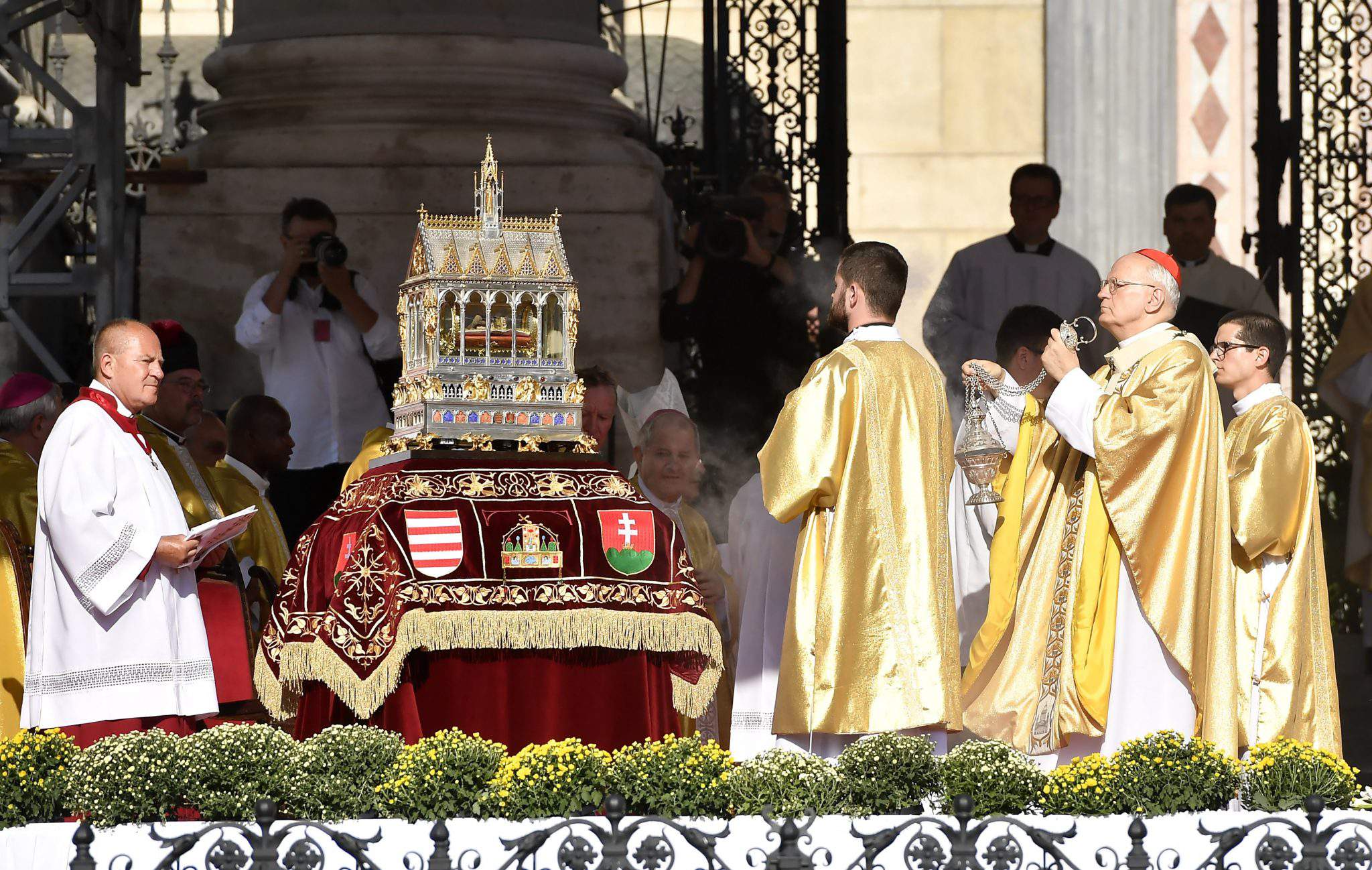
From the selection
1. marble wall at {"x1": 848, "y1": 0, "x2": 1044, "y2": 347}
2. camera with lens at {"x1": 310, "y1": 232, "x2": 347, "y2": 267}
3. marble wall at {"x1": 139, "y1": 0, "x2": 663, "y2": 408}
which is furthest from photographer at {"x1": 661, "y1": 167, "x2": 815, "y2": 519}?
marble wall at {"x1": 848, "y1": 0, "x2": 1044, "y2": 347}

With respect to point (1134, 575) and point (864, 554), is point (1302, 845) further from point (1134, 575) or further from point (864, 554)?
point (864, 554)

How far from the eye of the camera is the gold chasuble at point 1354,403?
12.6 m

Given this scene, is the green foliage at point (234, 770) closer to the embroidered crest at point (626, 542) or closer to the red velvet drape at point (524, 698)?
the red velvet drape at point (524, 698)

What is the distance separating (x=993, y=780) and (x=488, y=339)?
2.49 meters

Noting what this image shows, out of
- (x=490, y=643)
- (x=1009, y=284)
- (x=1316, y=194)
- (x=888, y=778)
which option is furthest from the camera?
(x=1316, y=194)

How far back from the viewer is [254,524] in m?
9.95

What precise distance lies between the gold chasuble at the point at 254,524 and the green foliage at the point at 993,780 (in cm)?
343

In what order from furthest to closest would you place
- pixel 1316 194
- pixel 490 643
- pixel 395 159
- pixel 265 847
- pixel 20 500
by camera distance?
1. pixel 1316 194
2. pixel 395 159
3. pixel 20 500
4. pixel 490 643
5. pixel 265 847

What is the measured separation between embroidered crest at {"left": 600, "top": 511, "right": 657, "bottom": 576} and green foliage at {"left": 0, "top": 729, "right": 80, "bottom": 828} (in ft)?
6.37

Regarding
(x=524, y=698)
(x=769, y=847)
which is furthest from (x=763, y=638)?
(x=769, y=847)

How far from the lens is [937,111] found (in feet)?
56.0

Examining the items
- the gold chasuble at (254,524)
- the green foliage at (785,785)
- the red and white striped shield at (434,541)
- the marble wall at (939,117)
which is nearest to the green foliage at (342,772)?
the red and white striped shield at (434,541)

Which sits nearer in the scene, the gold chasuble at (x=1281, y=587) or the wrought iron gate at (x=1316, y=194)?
the gold chasuble at (x=1281, y=587)

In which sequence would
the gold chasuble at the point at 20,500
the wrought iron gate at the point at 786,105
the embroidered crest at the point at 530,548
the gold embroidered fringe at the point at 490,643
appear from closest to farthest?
the gold embroidered fringe at the point at 490,643, the embroidered crest at the point at 530,548, the gold chasuble at the point at 20,500, the wrought iron gate at the point at 786,105
